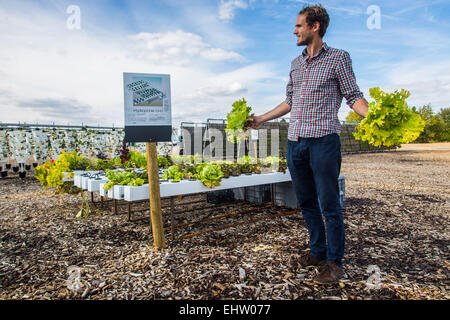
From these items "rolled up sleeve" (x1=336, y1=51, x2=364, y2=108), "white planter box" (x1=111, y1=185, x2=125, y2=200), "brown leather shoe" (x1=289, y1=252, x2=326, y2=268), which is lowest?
"brown leather shoe" (x1=289, y1=252, x2=326, y2=268)

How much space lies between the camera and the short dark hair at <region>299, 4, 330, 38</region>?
2395 mm

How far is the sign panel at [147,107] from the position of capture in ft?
10.9

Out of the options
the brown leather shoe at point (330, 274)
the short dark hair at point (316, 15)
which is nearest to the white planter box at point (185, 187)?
the brown leather shoe at point (330, 274)

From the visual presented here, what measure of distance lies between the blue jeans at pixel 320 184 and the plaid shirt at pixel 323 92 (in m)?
0.08

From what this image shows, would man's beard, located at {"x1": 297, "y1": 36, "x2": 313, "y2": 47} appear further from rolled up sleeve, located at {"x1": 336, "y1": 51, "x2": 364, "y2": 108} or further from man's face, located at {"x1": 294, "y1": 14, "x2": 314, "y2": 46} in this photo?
rolled up sleeve, located at {"x1": 336, "y1": 51, "x2": 364, "y2": 108}

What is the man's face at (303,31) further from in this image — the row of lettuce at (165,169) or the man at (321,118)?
the row of lettuce at (165,169)

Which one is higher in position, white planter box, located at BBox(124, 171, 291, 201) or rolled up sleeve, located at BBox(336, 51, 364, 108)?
rolled up sleeve, located at BBox(336, 51, 364, 108)

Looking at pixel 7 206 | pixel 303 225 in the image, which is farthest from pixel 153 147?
pixel 7 206

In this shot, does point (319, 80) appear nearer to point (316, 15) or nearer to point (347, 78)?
point (347, 78)

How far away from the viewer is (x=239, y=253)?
3.41 meters

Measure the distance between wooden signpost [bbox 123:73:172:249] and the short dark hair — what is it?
164 centimetres

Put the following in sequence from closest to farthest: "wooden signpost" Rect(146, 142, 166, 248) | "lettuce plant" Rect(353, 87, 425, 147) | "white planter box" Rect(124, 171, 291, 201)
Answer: "lettuce plant" Rect(353, 87, 425, 147) → "wooden signpost" Rect(146, 142, 166, 248) → "white planter box" Rect(124, 171, 291, 201)

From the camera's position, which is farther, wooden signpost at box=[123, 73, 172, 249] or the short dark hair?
wooden signpost at box=[123, 73, 172, 249]

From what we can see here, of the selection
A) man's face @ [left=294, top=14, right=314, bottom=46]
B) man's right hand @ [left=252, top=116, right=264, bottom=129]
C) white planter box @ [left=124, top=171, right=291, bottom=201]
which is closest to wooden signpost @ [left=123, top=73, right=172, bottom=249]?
white planter box @ [left=124, top=171, right=291, bottom=201]
